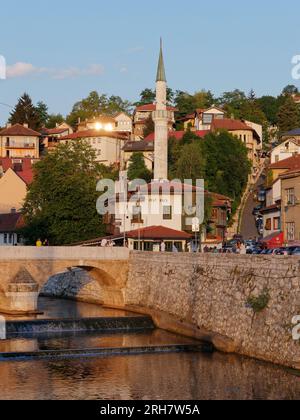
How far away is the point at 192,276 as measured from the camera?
47500mm

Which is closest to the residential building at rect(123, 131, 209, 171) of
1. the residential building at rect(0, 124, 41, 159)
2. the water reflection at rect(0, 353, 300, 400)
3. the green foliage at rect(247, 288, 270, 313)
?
the residential building at rect(0, 124, 41, 159)

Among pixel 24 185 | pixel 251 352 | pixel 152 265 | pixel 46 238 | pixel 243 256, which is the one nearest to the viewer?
pixel 251 352

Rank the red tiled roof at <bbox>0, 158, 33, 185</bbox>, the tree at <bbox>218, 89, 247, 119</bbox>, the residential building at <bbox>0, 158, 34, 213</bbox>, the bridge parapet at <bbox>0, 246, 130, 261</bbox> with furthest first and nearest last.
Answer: the tree at <bbox>218, 89, 247, 119</bbox>, the red tiled roof at <bbox>0, 158, 33, 185</bbox>, the residential building at <bbox>0, 158, 34, 213</bbox>, the bridge parapet at <bbox>0, 246, 130, 261</bbox>

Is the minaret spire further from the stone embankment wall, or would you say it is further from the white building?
the stone embankment wall

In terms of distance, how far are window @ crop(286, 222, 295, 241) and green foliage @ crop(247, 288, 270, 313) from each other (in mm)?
24587

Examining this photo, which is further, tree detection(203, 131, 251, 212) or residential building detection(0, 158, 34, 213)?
residential building detection(0, 158, 34, 213)

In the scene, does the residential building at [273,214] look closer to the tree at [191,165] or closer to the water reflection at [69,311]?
the tree at [191,165]

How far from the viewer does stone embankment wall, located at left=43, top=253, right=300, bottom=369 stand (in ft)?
120

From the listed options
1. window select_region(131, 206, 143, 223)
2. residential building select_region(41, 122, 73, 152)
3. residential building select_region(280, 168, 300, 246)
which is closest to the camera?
residential building select_region(280, 168, 300, 246)

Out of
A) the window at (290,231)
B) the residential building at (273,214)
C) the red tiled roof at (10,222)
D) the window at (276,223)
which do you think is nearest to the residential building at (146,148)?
the red tiled roof at (10,222)

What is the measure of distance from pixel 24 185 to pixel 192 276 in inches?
2450

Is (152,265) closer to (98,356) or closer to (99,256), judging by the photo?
(99,256)

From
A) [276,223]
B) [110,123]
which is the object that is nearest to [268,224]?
[276,223]
